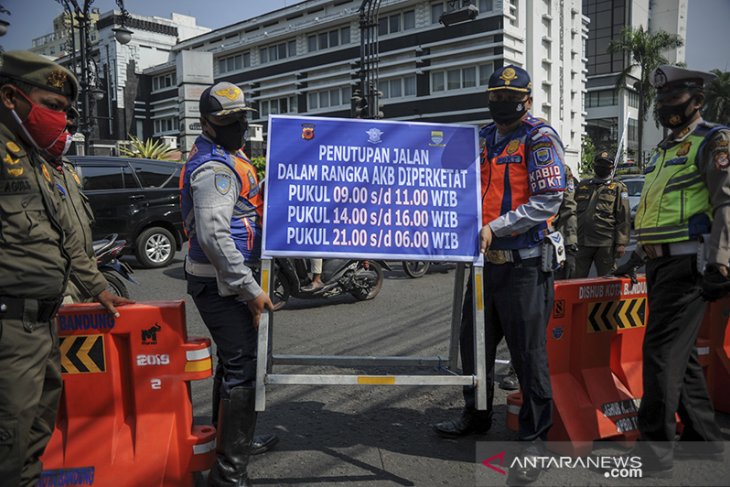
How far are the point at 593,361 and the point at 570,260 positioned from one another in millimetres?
3664

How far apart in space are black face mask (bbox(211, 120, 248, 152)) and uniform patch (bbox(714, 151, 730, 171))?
250 centimetres

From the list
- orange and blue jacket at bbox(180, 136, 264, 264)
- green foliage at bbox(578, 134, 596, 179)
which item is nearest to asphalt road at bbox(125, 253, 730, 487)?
orange and blue jacket at bbox(180, 136, 264, 264)

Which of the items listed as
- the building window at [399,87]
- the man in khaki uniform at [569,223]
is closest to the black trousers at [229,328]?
the man in khaki uniform at [569,223]

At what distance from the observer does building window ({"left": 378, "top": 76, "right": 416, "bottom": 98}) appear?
1900 inches

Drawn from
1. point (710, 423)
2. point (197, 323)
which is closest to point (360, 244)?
point (710, 423)

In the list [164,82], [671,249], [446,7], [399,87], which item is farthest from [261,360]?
[164,82]

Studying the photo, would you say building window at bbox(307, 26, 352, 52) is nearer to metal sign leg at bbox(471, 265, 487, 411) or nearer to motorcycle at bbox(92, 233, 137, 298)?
motorcycle at bbox(92, 233, 137, 298)

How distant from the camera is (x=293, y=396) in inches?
174

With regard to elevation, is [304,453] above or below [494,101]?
below

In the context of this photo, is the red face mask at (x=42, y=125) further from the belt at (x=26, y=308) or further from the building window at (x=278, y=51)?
the building window at (x=278, y=51)

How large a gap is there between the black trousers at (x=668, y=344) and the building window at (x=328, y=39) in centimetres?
5292

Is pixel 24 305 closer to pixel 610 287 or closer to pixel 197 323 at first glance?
pixel 610 287

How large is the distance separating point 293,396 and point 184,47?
75245 millimetres

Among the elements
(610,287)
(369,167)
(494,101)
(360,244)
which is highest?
(494,101)
